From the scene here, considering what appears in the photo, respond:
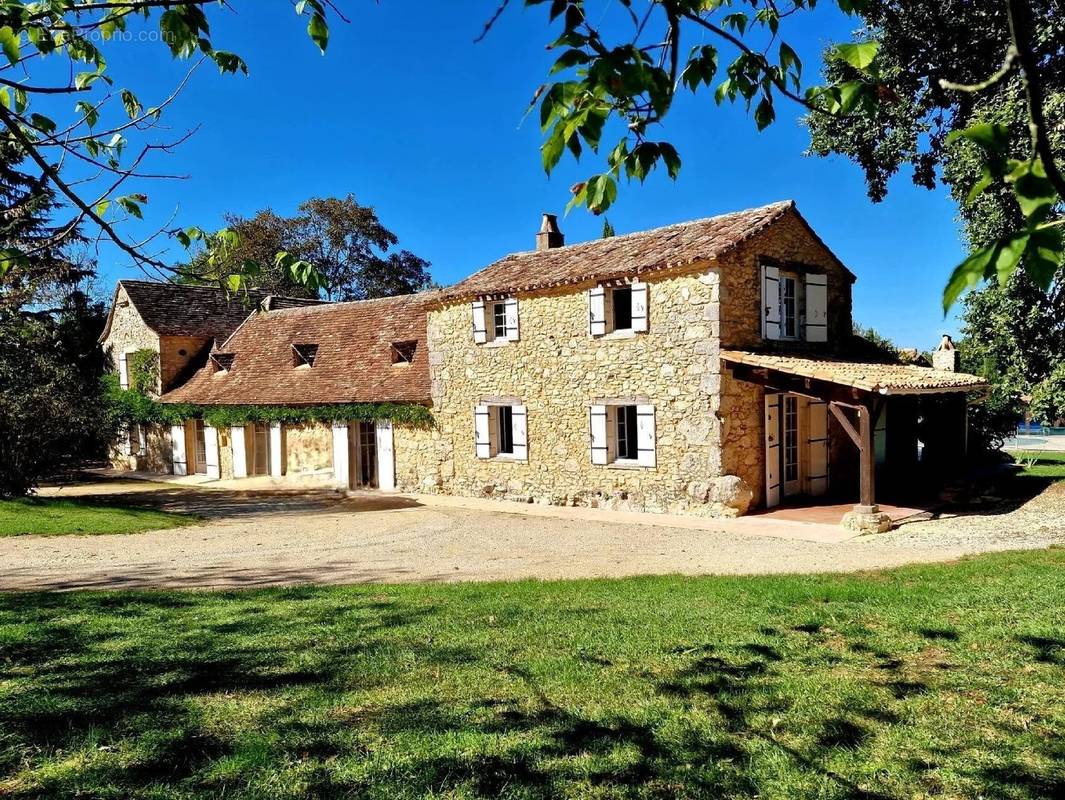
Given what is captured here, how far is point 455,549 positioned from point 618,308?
6.74m

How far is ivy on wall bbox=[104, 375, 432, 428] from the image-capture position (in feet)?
58.2

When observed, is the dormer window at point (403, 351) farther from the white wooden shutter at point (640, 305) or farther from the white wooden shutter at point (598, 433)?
the white wooden shutter at point (640, 305)

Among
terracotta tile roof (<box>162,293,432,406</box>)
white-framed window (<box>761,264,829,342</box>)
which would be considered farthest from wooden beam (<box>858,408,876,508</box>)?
terracotta tile roof (<box>162,293,432,406</box>)

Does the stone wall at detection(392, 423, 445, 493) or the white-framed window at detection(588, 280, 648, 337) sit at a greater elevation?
the white-framed window at detection(588, 280, 648, 337)

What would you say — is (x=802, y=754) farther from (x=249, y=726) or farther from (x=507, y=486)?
(x=507, y=486)

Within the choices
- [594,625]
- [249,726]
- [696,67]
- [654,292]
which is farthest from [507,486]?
[696,67]

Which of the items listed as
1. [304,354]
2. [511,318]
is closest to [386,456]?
[304,354]

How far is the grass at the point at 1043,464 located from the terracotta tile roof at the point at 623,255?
888 centimetres

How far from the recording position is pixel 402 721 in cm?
371

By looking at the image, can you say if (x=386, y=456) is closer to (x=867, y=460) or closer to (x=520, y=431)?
(x=520, y=431)

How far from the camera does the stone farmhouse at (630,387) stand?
12750mm

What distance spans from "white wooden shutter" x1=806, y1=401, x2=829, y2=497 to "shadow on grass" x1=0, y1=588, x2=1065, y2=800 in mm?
9734

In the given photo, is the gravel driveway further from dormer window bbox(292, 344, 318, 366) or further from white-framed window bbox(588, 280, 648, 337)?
dormer window bbox(292, 344, 318, 366)

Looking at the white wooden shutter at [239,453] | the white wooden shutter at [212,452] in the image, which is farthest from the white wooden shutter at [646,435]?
the white wooden shutter at [212,452]
